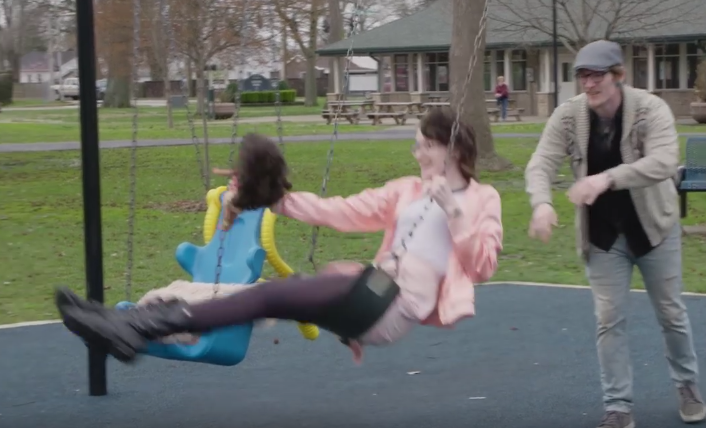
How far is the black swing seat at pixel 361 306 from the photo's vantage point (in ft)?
14.8

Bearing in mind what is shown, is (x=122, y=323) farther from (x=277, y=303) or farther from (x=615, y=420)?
(x=615, y=420)

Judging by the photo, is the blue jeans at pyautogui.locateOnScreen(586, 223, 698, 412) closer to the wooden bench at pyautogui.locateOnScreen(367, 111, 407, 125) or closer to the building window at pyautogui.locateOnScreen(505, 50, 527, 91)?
the wooden bench at pyautogui.locateOnScreen(367, 111, 407, 125)

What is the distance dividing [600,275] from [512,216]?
29.7 ft

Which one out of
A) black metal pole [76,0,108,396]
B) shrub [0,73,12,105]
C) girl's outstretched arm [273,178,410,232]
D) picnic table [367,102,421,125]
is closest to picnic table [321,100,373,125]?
picnic table [367,102,421,125]

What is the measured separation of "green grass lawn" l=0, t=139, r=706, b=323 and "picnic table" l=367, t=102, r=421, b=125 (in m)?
13.5

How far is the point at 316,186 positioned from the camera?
59.1 ft

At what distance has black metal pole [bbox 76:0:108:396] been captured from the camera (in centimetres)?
606

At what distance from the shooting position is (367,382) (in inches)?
253

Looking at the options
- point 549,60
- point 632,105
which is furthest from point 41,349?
point 549,60

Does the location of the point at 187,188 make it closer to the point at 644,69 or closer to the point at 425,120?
the point at 425,120

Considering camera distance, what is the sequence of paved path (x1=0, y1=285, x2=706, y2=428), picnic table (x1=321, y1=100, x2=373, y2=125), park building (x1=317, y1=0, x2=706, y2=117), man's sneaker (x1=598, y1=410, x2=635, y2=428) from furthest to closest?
park building (x1=317, y1=0, x2=706, y2=117)
picnic table (x1=321, y1=100, x2=373, y2=125)
paved path (x1=0, y1=285, x2=706, y2=428)
man's sneaker (x1=598, y1=410, x2=635, y2=428)

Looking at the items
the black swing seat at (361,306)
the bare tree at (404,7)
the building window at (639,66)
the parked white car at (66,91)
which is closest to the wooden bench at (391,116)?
the building window at (639,66)

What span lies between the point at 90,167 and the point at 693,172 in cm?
795

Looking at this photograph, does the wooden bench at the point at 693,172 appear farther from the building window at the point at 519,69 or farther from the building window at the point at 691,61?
the building window at the point at 519,69
